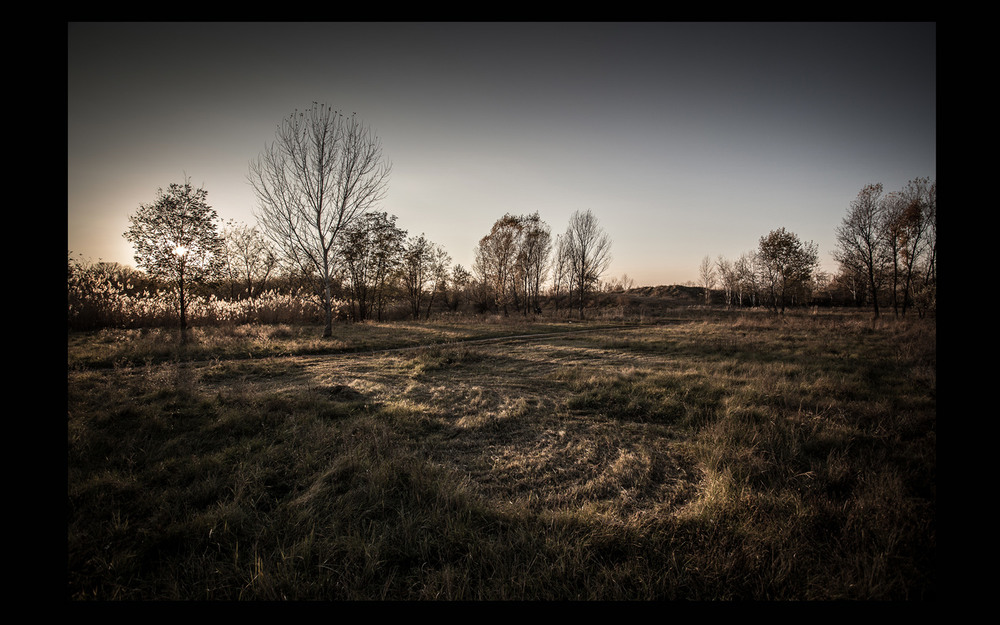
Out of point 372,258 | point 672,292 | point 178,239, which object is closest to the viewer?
point 178,239

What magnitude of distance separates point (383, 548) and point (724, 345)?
15.0 metres

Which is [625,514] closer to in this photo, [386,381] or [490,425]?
[490,425]

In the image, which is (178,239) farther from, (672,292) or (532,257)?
(672,292)

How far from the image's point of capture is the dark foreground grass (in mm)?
1784

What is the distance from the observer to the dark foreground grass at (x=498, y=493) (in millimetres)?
1784

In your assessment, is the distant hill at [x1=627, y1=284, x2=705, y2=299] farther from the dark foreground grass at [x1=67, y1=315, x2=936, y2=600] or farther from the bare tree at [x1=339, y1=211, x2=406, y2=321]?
the dark foreground grass at [x1=67, y1=315, x2=936, y2=600]

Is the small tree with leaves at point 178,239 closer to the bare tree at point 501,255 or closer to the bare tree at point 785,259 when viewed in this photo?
the bare tree at point 501,255

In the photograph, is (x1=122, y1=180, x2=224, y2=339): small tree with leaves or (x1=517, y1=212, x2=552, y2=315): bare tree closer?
(x1=122, y1=180, x2=224, y2=339): small tree with leaves

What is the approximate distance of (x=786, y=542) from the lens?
2.09 m

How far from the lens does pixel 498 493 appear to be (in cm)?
297

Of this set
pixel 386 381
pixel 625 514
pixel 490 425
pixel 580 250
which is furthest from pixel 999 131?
pixel 580 250

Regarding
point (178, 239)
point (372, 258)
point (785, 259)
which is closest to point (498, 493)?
point (178, 239)

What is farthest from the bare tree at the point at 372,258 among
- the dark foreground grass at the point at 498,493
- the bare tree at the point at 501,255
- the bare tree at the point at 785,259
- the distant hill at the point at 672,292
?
the distant hill at the point at 672,292

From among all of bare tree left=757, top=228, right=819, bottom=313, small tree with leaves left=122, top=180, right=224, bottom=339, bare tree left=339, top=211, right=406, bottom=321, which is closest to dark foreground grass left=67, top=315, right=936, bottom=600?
small tree with leaves left=122, top=180, right=224, bottom=339
